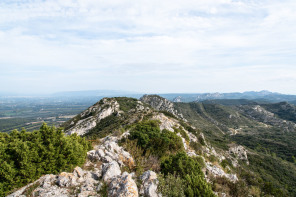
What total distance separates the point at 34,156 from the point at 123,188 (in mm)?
5846

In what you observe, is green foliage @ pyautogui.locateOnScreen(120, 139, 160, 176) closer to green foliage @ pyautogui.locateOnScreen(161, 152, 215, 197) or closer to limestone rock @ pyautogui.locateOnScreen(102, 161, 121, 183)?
green foliage @ pyautogui.locateOnScreen(161, 152, 215, 197)

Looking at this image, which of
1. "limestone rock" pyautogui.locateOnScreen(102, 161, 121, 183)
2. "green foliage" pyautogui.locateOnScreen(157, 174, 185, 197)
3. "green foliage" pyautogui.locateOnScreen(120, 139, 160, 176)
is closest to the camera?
"green foliage" pyautogui.locateOnScreen(157, 174, 185, 197)

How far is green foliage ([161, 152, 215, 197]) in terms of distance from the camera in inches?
319

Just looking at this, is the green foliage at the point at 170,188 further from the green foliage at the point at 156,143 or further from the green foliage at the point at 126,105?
the green foliage at the point at 126,105

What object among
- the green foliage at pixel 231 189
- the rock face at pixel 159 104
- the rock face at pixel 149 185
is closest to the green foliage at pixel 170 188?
the rock face at pixel 149 185

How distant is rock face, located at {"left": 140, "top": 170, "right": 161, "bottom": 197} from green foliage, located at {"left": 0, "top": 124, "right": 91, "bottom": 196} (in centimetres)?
521

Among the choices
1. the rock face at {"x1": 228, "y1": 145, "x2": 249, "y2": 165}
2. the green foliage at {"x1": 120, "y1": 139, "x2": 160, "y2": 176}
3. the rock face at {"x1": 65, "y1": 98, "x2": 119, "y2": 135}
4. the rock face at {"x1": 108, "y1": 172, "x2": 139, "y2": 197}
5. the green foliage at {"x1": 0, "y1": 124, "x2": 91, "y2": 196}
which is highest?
the green foliage at {"x1": 0, "y1": 124, "x2": 91, "y2": 196}

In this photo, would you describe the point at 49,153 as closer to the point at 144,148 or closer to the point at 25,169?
the point at 25,169

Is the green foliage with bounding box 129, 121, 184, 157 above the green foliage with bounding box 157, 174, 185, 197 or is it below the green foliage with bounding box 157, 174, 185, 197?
below

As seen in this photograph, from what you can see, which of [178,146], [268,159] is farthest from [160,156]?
[268,159]

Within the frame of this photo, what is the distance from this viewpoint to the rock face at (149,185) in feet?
26.2

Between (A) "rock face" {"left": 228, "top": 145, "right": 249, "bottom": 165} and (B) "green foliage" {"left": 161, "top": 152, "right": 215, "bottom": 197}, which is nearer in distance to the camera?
(B) "green foliage" {"left": 161, "top": 152, "right": 215, "bottom": 197}

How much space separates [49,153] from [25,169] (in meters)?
1.32

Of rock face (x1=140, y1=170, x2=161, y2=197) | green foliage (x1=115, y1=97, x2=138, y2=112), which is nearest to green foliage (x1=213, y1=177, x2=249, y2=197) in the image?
rock face (x1=140, y1=170, x2=161, y2=197)
